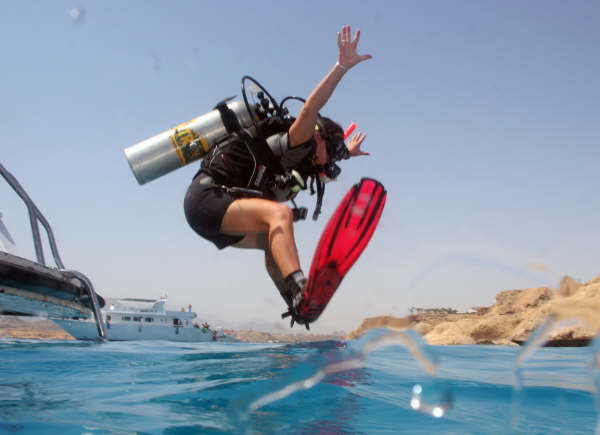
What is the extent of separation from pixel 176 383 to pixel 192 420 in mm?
1088

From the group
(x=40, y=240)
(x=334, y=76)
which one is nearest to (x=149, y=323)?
(x=40, y=240)

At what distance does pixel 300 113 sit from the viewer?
3361mm

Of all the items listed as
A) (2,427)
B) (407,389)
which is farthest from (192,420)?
(407,389)

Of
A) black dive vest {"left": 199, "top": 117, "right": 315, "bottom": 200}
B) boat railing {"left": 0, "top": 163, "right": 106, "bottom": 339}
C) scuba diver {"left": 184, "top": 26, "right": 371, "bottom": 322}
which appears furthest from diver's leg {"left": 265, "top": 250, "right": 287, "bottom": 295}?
boat railing {"left": 0, "top": 163, "right": 106, "bottom": 339}

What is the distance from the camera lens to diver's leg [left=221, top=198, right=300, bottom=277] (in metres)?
3.16

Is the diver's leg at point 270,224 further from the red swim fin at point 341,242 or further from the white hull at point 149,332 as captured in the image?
the white hull at point 149,332

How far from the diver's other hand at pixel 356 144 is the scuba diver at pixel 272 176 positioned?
0.61m

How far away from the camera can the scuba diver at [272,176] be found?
322cm

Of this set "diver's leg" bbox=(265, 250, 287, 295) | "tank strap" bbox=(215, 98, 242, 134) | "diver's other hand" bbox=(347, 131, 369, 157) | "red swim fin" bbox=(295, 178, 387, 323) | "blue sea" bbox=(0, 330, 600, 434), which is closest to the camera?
"blue sea" bbox=(0, 330, 600, 434)

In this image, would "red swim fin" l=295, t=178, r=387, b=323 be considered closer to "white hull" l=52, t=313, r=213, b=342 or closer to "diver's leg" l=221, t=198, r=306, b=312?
"diver's leg" l=221, t=198, r=306, b=312

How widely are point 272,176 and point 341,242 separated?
101 cm

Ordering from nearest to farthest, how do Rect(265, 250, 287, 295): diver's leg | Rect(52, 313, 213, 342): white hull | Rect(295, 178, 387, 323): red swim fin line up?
Rect(295, 178, 387, 323): red swim fin < Rect(265, 250, 287, 295): diver's leg < Rect(52, 313, 213, 342): white hull

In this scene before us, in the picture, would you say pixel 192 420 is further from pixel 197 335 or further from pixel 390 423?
pixel 197 335

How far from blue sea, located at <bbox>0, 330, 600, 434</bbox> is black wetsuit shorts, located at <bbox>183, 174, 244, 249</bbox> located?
124cm
